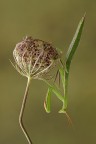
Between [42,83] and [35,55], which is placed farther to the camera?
[42,83]

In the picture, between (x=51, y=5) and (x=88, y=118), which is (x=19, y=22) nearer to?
(x=51, y=5)

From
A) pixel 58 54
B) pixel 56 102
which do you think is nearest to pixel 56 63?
pixel 58 54

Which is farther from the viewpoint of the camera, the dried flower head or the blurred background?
the blurred background

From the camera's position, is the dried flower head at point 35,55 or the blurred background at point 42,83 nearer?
the dried flower head at point 35,55

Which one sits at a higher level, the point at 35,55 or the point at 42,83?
the point at 35,55
